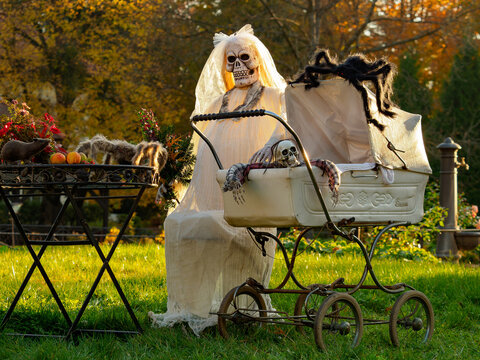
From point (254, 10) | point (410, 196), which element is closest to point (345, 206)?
point (410, 196)

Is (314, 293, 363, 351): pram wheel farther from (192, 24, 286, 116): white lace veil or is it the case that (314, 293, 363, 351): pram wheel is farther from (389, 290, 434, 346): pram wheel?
(192, 24, 286, 116): white lace veil

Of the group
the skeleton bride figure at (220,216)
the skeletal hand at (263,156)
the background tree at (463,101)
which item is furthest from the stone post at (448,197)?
the background tree at (463,101)

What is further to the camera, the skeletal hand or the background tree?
the background tree

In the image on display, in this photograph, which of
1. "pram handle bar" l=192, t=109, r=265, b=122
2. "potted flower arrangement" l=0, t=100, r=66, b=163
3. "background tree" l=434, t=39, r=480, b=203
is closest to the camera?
"pram handle bar" l=192, t=109, r=265, b=122

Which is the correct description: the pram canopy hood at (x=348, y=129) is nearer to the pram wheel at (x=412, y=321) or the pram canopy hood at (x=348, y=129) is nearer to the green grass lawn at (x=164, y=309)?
the pram wheel at (x=412, y=321)

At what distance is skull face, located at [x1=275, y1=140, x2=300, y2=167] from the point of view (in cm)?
357

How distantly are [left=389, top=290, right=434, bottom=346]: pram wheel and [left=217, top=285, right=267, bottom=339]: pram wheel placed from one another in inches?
28.9

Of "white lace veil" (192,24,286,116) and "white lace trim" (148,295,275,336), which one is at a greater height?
"white lace veil" (192,24,286,116)

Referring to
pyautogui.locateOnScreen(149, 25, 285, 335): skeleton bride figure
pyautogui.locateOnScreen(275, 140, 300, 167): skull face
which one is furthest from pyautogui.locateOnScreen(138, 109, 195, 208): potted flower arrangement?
pyautogui.locateOnScreen(275, 140, 300, 167): skull face

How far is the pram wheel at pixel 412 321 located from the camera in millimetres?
3906

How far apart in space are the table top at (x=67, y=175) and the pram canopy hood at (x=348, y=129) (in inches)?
40.6

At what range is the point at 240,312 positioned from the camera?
385cm

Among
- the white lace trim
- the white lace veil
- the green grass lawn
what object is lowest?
the green grass lawn

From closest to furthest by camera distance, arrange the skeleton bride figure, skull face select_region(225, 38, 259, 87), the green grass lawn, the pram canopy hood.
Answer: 1. the green grass lawn
2. the pram canopy hood
3. the skeleton bride figure
4. skull face select_region(225, 38, 259, 87)
